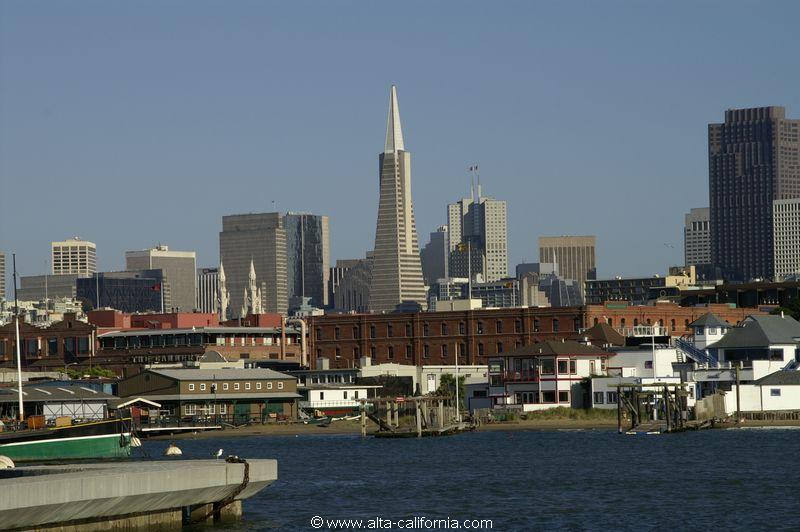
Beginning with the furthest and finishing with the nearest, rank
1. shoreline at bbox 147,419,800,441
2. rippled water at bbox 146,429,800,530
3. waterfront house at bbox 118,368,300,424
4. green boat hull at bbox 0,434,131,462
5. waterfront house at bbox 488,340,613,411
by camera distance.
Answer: waterfront house at bbox 118,368,300,424, waterfront house at bbox 488,340,613,411, shoreline at bbox 147,419,800,441, green boat hull at bbox 0,434,131,462, rippled water at bbox 146,429,800,530

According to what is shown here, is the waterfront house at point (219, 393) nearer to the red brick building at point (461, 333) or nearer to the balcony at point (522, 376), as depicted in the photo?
the balcony at point (522, 376)

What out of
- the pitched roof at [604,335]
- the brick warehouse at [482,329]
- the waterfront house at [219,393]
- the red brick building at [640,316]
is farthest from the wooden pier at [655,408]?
the red brick building at [640,316]

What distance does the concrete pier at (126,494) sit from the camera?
47.2m

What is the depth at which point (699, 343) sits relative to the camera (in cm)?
13800

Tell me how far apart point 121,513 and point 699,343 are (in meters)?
93.2

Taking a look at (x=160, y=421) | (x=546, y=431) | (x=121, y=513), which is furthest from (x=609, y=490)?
(x=160, y=421)

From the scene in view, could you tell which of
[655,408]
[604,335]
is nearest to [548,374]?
[655,408]

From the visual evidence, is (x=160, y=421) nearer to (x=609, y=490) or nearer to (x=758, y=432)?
(x=758, y=432)

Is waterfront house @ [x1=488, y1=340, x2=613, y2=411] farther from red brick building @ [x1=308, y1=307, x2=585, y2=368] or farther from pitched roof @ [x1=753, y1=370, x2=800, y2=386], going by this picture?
red brick building @ [x1=308, y1=307, x2=585, y2=368]

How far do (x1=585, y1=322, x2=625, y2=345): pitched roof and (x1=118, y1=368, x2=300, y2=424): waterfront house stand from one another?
96.9 ft

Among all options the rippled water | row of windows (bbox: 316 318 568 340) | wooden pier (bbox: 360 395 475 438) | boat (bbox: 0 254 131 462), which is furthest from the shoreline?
boat (bbox: 0 254 131 462)

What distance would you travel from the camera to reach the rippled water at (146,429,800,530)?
204 feet

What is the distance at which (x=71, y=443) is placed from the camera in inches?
3398

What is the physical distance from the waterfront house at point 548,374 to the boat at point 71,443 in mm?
56368
